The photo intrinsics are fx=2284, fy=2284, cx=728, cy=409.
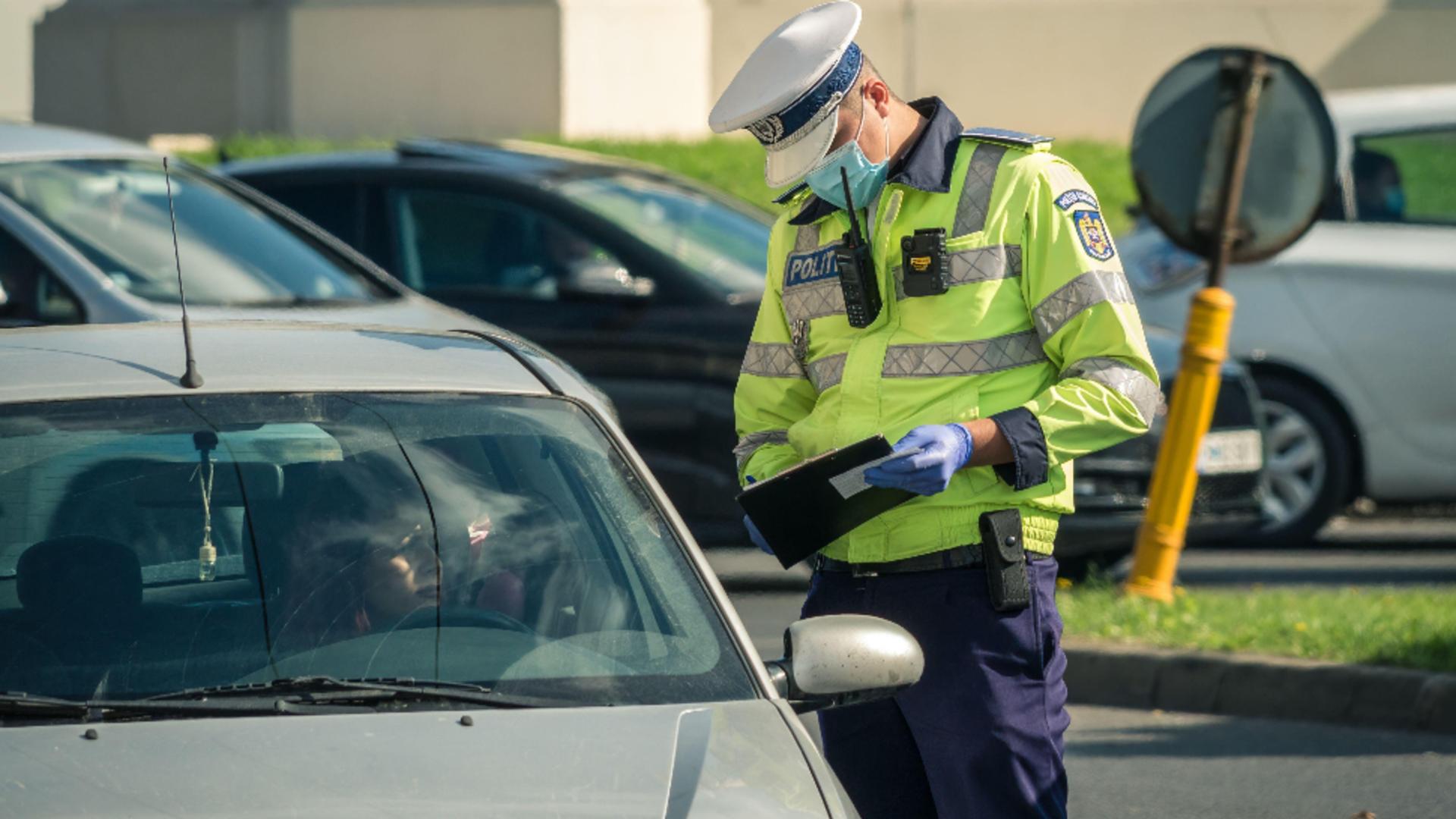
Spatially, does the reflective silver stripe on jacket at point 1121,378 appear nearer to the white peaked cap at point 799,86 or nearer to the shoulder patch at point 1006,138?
the shoulder patch at point 1006,138

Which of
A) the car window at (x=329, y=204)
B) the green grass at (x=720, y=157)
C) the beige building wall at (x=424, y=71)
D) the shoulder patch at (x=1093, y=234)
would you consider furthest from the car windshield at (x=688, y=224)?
the beige building wall at (x=424, y=71)

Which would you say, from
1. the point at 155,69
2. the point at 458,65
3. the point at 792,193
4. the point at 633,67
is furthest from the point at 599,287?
the point at 155,69

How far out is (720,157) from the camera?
18.0 metres

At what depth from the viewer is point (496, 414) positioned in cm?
352

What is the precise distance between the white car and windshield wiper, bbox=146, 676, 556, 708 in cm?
705

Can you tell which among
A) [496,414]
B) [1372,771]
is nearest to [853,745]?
[496,414]

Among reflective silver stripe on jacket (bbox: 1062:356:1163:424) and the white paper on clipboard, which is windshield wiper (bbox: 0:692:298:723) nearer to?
the white paper on clipboard

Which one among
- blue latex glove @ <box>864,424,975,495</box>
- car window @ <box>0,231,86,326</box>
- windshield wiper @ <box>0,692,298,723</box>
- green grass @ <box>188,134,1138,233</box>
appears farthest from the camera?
green grass @ <box>188,134,1138,233</box>

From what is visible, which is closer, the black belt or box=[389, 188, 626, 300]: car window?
the black belt

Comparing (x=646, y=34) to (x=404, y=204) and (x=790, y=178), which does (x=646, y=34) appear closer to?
(x=404, y=204)

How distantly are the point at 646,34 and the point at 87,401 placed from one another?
17.8m

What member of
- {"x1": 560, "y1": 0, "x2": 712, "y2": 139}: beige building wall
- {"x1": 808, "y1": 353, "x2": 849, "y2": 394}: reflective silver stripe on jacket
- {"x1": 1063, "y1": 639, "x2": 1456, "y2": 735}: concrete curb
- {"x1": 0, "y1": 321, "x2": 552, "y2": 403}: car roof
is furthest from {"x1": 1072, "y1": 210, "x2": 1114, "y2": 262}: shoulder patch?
{"x1": 560, "y1": 0, "x2": 712, "y2": 139}: beige building wall

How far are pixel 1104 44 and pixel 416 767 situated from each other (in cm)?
2079

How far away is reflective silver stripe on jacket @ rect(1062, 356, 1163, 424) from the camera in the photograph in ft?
11.2
